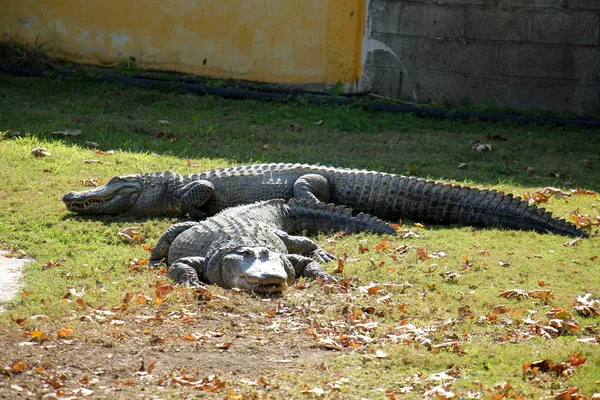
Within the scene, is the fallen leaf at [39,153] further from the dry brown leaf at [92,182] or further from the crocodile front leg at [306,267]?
the crocodile front leg at [306,267]

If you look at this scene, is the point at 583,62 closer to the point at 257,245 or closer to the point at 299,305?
the point at 257,245

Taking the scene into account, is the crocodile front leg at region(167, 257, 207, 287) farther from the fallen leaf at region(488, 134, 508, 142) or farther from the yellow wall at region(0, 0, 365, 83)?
the yellow wall at region(0, 0, 365, 83)

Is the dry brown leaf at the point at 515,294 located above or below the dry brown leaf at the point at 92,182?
below

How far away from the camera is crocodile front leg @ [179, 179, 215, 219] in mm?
9062

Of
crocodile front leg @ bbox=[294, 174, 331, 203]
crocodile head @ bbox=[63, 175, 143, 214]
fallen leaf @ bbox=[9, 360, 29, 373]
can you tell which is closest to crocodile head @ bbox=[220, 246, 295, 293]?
fallen leaf @ bbox=[9, 360, 29, 373]

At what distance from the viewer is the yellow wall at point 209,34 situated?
1407cm

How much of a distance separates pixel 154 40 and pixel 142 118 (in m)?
2.41

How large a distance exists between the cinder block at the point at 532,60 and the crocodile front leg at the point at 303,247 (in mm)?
7135

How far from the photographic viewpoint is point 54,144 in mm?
10992

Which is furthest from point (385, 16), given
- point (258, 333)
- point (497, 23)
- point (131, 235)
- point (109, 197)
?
point (258, 333)

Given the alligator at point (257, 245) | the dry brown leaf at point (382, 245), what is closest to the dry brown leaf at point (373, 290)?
the alligator at point (257, 245)

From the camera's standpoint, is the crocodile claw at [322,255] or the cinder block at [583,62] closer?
the crocodile claw at [322,255]

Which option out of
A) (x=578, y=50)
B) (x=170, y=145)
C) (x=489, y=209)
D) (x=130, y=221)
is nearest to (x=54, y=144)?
(x=170, y=145)

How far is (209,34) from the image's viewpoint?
47.5ft
